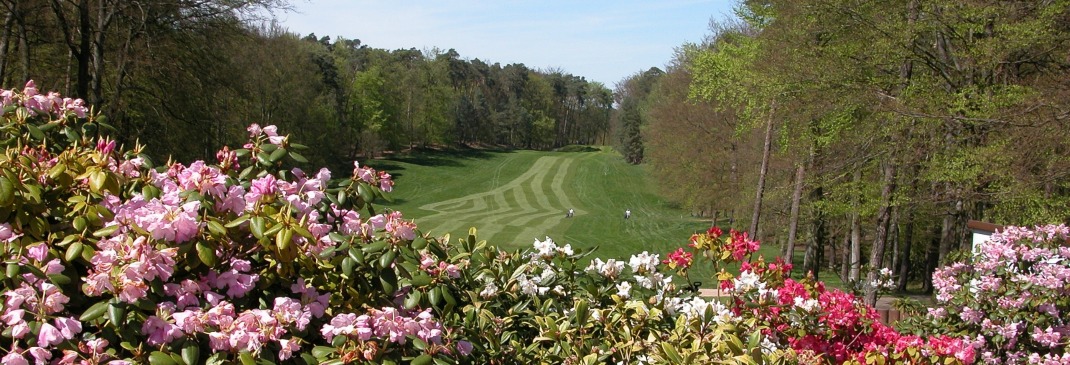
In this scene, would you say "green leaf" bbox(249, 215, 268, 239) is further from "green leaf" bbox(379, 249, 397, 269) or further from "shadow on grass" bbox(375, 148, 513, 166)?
"shadow on grass" bbox(375, 148, 513, 166)

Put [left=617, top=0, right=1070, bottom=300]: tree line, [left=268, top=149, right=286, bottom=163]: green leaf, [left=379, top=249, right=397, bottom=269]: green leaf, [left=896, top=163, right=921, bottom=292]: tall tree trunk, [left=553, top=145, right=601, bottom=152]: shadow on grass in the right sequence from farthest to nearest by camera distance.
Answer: [left=553, top=145, right=601, bottom=152]: shadow on grass
[left=896, top=163, right=921, bottom=292]: tall tree trunk
[left=617, top=0, right=1070, bottom=300]: tree line
[left=268, top=149, right=286, bottom=163]: green leaf
[left=379, top=249, right=397, bottom=269]: green leaf

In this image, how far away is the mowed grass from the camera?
2966 centimetres

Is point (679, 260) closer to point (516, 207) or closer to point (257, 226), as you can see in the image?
point (257, 226)

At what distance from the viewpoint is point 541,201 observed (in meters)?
46.4

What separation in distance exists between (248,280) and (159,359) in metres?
0.38

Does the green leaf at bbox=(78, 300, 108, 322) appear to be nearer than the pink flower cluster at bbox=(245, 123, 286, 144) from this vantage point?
Yes

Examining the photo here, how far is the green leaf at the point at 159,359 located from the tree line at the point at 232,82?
1171mm

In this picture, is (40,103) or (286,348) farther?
(40,103)

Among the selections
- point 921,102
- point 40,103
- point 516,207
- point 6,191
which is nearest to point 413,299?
point 6,191

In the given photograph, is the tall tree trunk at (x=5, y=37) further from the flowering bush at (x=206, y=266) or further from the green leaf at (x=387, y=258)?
the green leaf at (x=387, y=258)

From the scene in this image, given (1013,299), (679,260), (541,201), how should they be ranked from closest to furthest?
(679,260), (1013,299), (541,201)

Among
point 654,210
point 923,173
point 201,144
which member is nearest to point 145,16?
point 201,144

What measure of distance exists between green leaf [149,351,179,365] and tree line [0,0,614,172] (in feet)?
3.84

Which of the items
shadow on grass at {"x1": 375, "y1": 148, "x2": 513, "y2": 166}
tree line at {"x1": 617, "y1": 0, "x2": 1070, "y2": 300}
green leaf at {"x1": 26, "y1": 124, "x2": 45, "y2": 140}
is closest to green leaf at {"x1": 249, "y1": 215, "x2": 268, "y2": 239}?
green leaf at {"x1": 26, "y1": 124, "x2": 45, "y2": 140}
